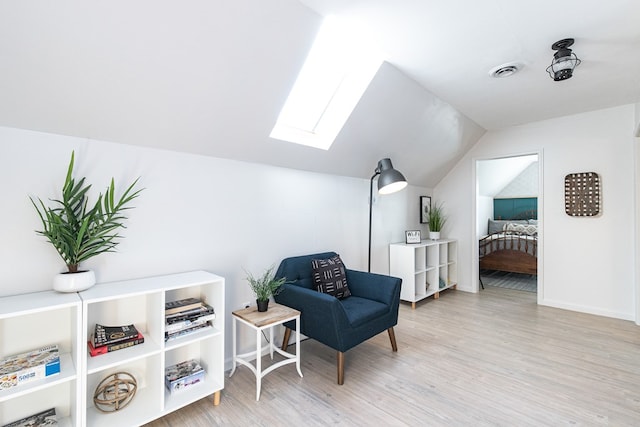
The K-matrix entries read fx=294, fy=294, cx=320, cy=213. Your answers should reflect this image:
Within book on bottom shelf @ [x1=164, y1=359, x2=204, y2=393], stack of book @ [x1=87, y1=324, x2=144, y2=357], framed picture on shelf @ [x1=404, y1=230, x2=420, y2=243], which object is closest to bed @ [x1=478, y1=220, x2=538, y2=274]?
framed picture on shelf @ [x1=404, y1=230, x2=420, y2=243]

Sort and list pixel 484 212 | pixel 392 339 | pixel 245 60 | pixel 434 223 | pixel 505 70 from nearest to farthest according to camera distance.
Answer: pixel 245 60 → pixel 505 70 → pixel 392 339 → pixel 434 223 → pixel 484 212

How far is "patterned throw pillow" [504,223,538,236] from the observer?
550 cm

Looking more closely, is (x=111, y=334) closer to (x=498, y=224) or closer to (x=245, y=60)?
(x=245, y=60)

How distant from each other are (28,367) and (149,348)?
1.64 feet

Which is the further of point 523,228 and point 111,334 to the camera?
point 523,228

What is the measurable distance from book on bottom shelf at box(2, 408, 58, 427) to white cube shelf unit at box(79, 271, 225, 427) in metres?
0.15

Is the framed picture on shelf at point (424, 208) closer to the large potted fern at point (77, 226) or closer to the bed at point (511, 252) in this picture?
the bed at point (511, 252)

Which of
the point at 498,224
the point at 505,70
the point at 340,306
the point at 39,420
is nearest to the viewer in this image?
the point at 39,420

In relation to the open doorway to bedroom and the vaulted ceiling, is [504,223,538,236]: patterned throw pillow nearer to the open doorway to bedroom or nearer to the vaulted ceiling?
the open doorway to bedroom

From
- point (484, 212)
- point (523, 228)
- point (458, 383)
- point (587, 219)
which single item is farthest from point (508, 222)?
point (458, 383)

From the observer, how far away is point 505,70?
2480 mm

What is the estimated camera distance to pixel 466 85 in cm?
283

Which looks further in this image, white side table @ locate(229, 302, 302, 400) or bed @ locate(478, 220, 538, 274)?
bed @ locate(478, 220, 538, 274)

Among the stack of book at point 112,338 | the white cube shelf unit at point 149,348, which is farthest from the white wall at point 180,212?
the stack of book at point 112,338
